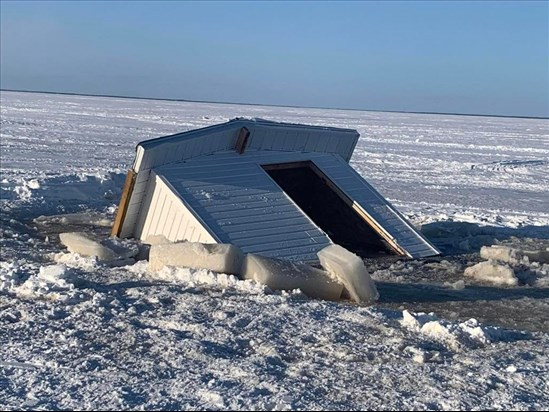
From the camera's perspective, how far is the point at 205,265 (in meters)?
9.45

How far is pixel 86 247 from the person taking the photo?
10719 mm

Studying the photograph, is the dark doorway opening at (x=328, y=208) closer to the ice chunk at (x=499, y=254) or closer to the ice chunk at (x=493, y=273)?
the ice chunk at (x=499, y=254)

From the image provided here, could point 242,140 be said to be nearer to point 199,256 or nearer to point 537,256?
point 199,256

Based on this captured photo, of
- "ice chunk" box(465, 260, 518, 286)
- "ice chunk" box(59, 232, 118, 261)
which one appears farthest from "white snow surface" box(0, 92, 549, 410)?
"ice chunk" box(59, 232, 118, 261)

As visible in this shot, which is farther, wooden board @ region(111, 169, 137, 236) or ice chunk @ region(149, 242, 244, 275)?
wooden board @ region(111, 169, 137, 236)

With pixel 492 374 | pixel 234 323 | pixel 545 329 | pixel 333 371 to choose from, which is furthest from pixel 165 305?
pixel 545 329

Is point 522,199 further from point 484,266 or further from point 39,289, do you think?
point 39,289

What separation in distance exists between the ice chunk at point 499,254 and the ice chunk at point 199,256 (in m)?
4.48

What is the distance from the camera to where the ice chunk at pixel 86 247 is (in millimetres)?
10430

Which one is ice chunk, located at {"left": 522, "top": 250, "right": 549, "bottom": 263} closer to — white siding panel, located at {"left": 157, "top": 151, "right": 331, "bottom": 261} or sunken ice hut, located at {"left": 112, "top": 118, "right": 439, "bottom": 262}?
sunken ice hut, located at {"left": 112, "top": 118, "right": 439, "bottom": 262}

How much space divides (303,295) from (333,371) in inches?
104

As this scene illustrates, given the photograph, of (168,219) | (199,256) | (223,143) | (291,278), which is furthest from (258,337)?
(223,143)

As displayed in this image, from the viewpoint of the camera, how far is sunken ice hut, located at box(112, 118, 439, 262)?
11.3m

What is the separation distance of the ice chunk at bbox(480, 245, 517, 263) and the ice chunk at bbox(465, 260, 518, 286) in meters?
0.77
